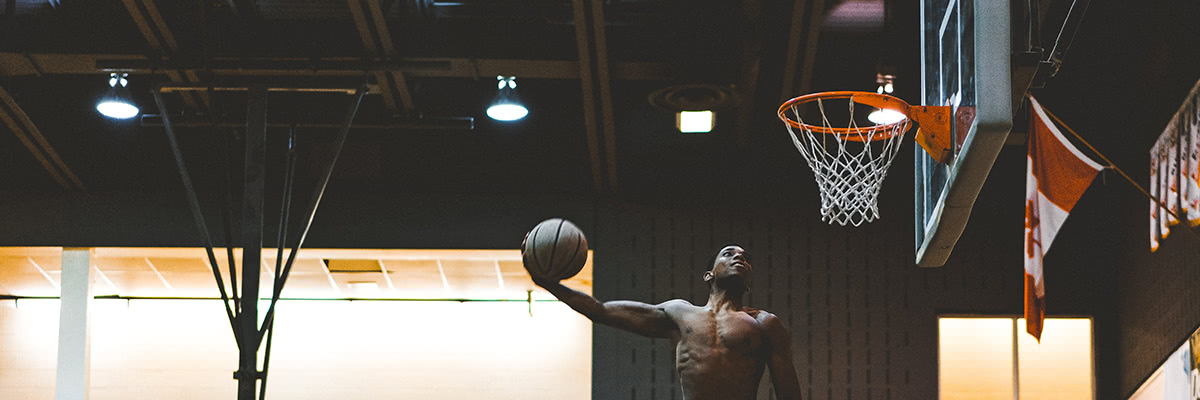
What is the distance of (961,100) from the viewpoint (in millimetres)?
5918

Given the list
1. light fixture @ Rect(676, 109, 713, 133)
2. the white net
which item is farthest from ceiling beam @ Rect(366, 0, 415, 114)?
the white net

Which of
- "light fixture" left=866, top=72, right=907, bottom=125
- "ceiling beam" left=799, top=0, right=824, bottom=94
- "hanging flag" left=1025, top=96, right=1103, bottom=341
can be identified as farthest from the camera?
"light fixture" left=866, top=72, right=907, bottom=125

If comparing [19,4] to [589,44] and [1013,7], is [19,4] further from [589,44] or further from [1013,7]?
[1013,7]

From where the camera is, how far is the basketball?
19.6ft

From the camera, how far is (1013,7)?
5562mm

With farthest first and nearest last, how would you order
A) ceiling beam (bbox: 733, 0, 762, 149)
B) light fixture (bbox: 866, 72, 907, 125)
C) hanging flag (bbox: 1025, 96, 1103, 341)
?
1. light fixture (bbox: 866, 72, 907, 125)
2. ceiling beam (bbox: 733, 0, 762, 149)
3. hanging flag (bbox: 1025, 96, 1103, 341)

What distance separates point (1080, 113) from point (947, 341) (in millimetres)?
2468

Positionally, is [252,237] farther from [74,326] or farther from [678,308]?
[678,308]

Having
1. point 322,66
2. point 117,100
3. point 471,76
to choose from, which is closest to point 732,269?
point 471,76

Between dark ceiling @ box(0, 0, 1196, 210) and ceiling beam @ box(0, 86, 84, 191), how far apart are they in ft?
0.09

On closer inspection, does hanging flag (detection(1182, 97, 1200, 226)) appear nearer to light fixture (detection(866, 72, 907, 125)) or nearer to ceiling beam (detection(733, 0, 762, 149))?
light fixture (detection(866, 72, 907, 125))

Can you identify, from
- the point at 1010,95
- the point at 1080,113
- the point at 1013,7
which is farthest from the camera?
the point at 1080,113

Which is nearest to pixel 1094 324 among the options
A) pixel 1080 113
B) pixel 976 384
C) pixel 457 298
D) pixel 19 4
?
pixel 976 384

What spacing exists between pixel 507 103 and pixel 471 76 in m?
0.54
